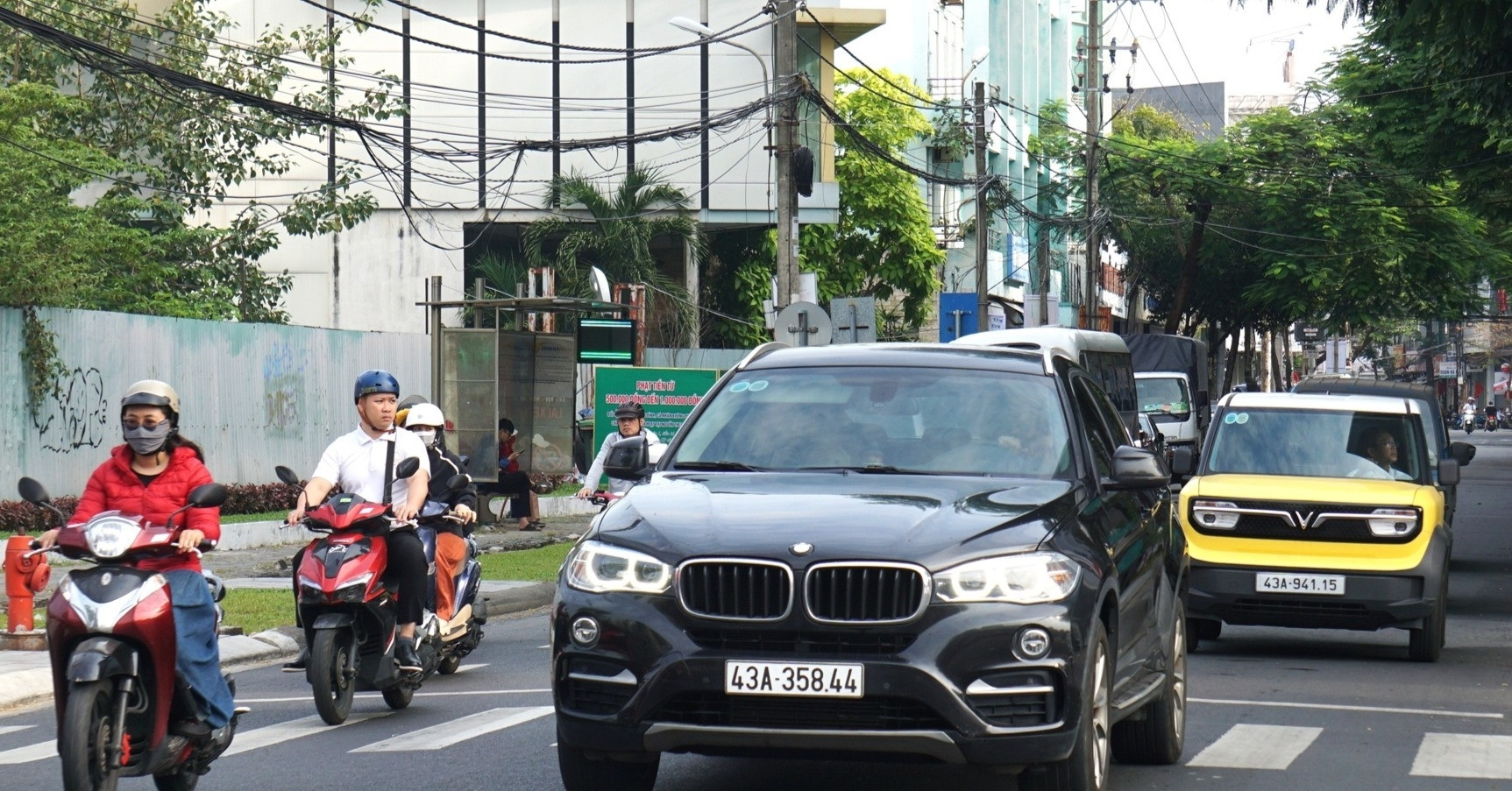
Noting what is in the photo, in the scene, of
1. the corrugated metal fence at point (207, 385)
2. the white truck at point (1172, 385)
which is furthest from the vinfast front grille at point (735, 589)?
the white truck at point (1172, 385)

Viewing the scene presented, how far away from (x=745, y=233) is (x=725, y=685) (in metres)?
39.8

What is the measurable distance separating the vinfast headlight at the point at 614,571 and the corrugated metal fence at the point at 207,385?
1567cm

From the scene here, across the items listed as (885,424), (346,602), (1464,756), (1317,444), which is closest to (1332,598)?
(1317,444)

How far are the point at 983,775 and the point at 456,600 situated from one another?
161 inches

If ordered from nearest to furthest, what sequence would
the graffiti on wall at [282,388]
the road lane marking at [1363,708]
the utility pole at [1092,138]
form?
the road lane marking at [1363,708] < the graffiti on wall at [282,388] < the utility pole at [1092,138]

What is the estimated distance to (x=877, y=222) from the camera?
54938 millimetres

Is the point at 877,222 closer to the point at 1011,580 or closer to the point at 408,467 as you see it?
the point at 408,467

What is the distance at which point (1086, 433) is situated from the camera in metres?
7.50

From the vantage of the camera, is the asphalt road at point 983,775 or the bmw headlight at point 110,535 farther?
the asphalt road at point 983,775

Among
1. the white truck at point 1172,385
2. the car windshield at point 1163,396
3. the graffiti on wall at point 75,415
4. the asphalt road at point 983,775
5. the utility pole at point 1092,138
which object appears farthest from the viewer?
the utility pole at point 1092,138

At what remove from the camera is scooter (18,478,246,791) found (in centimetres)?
647

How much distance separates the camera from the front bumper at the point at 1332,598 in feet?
40.4

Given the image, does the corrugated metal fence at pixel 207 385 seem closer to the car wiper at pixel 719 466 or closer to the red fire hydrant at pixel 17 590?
the red fire hydrant at pixel 17 590

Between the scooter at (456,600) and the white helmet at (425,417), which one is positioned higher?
the white helmet at (425,417)
